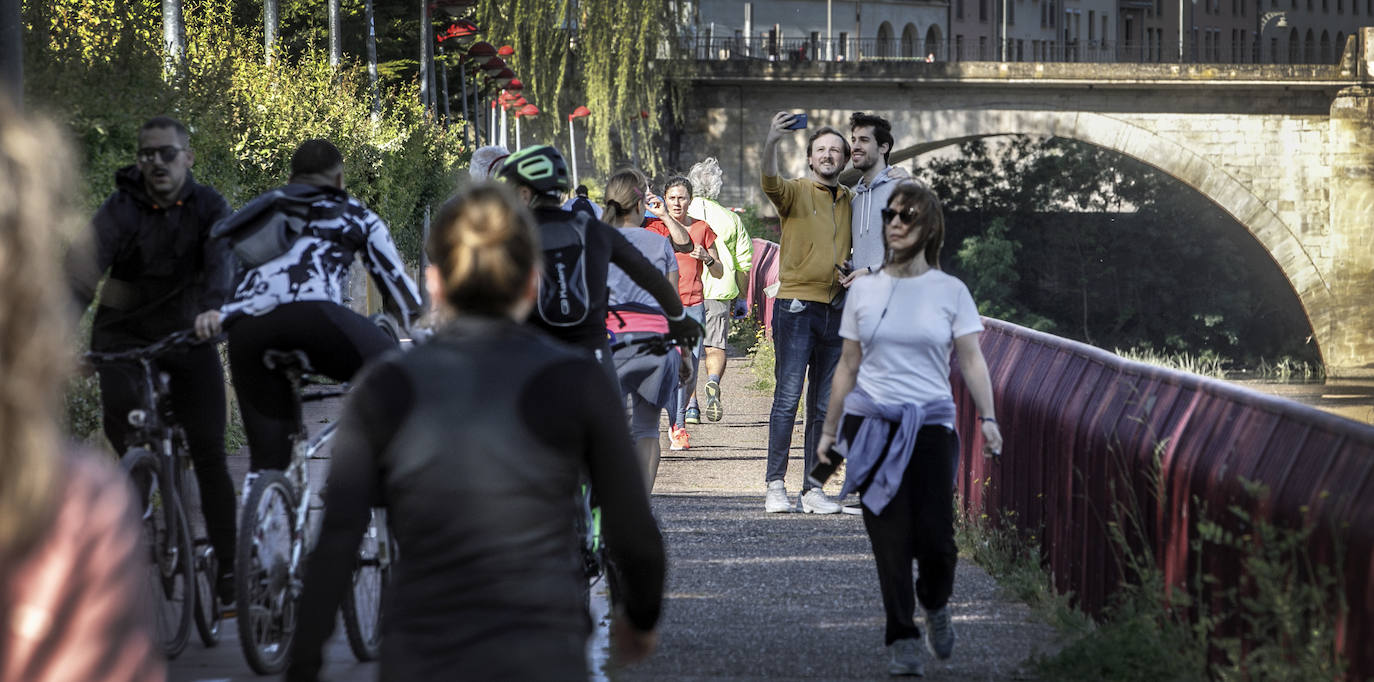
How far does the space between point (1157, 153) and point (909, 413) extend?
45491mm

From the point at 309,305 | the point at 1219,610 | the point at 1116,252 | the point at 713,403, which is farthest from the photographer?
the point at 1116,252

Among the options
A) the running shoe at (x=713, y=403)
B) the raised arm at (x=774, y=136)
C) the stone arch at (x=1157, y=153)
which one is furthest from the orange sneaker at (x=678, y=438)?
the stone arch at (x=1157, y=153)

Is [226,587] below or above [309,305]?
below

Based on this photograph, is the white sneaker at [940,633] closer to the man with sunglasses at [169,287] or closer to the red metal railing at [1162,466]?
the red metal railing at [1162,466]

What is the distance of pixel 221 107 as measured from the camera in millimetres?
11719

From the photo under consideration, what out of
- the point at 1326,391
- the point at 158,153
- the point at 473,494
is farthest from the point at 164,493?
the point at 1326,391

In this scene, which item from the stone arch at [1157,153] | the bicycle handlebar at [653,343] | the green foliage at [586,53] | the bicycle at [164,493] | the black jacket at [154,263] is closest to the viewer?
the bicycle at [164,493]

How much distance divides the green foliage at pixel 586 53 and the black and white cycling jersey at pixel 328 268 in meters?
34.6

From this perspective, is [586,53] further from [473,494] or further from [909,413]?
[473,494]

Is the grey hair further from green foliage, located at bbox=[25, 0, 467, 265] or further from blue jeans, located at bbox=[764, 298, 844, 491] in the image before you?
blue jeans, located at bbox=[764, 298, 844, 491]

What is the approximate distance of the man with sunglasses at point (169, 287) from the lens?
5523 millimetres

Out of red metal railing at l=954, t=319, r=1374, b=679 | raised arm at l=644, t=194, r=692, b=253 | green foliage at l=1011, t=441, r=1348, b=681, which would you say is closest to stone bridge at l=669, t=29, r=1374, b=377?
raised arm at l=644, t=194, r=692, b=253

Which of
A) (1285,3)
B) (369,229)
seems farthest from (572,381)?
(1285,3)

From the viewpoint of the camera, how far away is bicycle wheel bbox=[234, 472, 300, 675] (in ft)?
16.0
